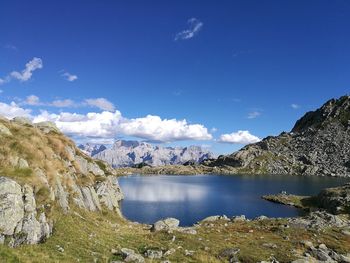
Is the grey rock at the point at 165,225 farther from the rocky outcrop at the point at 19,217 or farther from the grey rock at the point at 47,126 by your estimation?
the grey rock at the point at 47,126

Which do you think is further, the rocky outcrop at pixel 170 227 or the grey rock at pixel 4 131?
the rocky outcrop at pixel 170 227

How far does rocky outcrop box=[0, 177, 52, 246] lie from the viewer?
31.4 meters

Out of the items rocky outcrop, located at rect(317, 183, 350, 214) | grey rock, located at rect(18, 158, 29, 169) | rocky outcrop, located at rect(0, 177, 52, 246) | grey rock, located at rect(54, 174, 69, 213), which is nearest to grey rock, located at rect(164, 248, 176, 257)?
rocky outcrop, located at rect(0, 177, 52, 246)

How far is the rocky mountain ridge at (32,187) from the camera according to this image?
32.4 metres

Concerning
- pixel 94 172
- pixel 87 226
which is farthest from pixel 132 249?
pixel 94 172

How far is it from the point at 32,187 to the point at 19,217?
16.2ft

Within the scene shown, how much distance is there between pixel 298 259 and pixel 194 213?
6909 cm

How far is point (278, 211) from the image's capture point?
11538 cm

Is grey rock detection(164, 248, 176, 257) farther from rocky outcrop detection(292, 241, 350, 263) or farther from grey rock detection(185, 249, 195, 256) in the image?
rocky outcrop detection(292, 241, 350, 263)

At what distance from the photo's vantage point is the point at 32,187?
1474 inches

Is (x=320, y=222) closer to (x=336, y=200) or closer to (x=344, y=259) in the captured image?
(x=344, y=259)

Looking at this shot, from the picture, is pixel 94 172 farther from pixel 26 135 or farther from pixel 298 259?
pixel 298 259

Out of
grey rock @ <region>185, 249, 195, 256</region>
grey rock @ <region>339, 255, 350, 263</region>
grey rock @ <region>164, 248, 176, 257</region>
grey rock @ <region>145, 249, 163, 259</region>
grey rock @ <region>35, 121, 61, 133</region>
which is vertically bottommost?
grey rock @ <region>339, 255, 350, 263</region>

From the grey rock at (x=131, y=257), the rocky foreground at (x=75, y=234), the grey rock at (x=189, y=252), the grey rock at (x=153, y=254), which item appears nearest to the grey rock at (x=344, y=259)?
the rocky foreground at (x=75, y=234)
